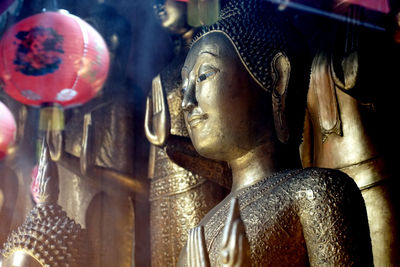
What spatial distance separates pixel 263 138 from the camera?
1727mm

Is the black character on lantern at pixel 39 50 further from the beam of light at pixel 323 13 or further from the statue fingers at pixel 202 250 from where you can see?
the statue fingers at pixel 202 250

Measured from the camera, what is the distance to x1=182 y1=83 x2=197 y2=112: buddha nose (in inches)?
69.2

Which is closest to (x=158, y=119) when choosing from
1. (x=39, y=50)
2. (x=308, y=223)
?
(x=39, y=50)

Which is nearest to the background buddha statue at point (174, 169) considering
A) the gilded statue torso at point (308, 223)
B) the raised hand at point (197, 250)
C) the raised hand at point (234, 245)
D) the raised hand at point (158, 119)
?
the raised hand at point (158, 119)

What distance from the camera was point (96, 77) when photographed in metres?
2.63

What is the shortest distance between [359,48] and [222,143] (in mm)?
596

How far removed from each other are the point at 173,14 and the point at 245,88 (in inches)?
41.9

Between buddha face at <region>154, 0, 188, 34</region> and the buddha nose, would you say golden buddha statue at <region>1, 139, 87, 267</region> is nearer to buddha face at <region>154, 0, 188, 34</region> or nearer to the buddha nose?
the buddha nose

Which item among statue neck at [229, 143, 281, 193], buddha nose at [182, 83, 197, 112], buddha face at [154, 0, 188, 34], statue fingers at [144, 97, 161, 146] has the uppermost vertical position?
buddha nose at [182, 83, 197, 112]

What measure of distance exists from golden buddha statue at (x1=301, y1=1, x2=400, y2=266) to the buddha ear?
298 millimetres

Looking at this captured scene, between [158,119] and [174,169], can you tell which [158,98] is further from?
[174,169]

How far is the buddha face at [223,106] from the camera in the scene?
171 centimetres

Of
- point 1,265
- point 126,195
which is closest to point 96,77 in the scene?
point 126,195

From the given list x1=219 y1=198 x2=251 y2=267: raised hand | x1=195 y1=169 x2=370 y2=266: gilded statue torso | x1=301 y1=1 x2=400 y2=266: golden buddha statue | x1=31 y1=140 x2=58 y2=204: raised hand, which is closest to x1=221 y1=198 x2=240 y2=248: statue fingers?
x1=219 y1=198 x2=251 y2=267: raised hand
